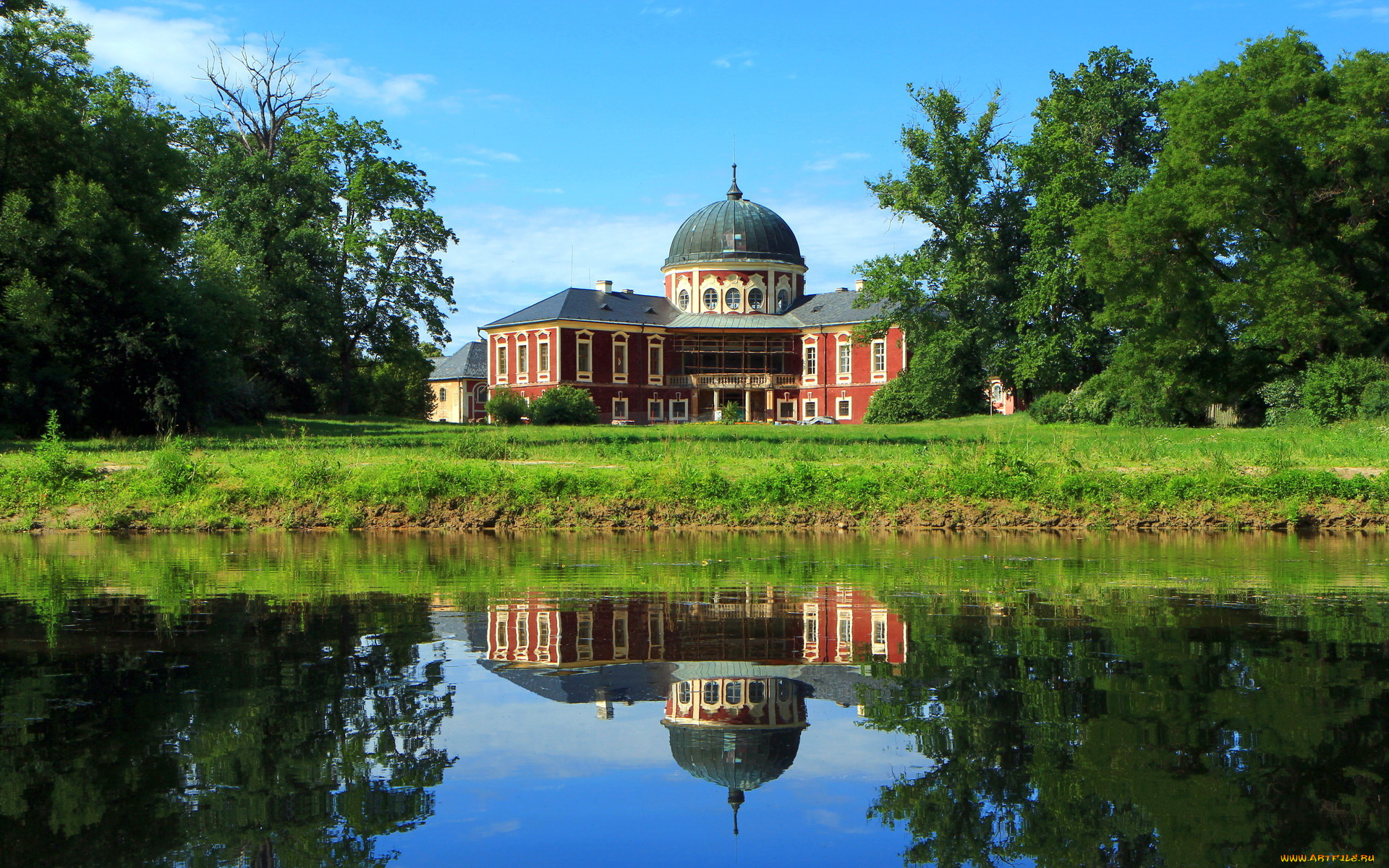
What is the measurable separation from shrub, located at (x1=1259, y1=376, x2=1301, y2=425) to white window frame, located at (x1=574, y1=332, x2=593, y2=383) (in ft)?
128

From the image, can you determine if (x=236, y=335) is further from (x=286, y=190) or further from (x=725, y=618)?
(x=725, y=618)

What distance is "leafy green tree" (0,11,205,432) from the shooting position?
31297 millimetres

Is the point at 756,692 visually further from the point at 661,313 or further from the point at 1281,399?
the point at 661,313

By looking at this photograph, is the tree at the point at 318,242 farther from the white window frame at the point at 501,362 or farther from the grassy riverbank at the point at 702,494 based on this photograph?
the grassy riverbank at the point at 702,494

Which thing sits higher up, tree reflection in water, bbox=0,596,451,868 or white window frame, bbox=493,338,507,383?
white window frame, bbox=493,338,507,383

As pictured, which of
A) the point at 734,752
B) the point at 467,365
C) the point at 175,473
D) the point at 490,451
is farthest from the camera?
the point at 467,365

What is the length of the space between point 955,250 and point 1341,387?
1928cm

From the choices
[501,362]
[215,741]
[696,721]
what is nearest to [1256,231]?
[696,721]

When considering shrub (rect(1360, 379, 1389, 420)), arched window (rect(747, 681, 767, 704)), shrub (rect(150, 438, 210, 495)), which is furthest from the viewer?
shrub (rect(1360, 379, 1389, 420))

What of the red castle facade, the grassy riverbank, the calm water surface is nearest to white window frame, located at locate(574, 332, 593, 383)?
the red castle facade

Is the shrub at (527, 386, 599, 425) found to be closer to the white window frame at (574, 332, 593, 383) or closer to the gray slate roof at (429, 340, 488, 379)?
the white window frame at (574, 332, 593, 383)

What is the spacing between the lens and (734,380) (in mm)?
72438

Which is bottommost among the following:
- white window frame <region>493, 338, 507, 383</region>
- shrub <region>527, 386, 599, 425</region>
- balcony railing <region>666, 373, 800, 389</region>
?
shrub <region>527, 386, 599, 425</region>

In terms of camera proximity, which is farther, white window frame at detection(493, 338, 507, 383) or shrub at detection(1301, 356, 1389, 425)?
white window frame at detection(493, 338, 507, 383)
